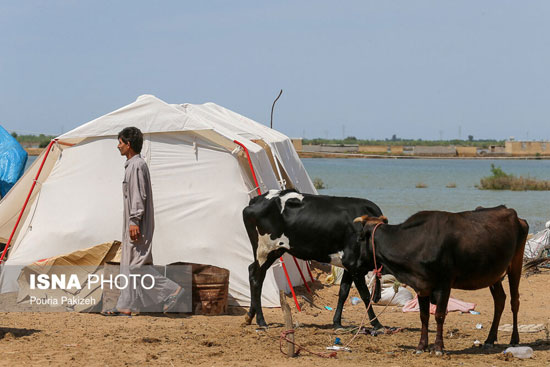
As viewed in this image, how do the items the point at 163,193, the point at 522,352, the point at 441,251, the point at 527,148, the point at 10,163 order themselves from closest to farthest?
the point at 441,251 < the point at 522,352 < the point at 163,193 < the point at 10,163 < the point at 527,148

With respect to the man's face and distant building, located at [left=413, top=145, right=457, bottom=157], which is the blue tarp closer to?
the man's face

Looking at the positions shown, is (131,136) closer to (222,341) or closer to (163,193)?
(163,193)

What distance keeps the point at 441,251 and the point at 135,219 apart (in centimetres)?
356

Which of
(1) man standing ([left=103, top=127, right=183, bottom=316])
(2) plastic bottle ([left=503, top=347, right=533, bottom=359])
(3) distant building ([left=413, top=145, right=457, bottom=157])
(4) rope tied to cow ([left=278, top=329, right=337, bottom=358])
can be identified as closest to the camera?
(4) rope tied to cow ([left=278, top=329, right=337, bottom=358])

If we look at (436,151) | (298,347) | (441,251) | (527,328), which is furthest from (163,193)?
(436,151)

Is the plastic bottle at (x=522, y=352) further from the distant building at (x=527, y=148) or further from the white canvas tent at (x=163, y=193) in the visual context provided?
the distant building at (x=527, y=148)

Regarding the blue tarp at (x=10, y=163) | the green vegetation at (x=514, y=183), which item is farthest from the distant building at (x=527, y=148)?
the blue tarp at (x=10, y=163)

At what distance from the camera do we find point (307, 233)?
9.20 m

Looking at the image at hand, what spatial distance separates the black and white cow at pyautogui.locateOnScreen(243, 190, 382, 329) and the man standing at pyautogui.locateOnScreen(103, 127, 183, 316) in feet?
3.76

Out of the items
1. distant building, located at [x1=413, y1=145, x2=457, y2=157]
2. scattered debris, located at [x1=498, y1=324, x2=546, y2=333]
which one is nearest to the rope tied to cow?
scattered debris, located at [x1=498, y1=324, x2=546, y2=333]

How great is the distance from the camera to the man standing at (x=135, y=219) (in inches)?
365

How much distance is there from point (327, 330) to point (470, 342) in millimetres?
1567

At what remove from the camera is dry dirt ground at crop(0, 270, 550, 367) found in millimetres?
7480

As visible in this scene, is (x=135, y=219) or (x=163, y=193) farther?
(x=163, y=193)
